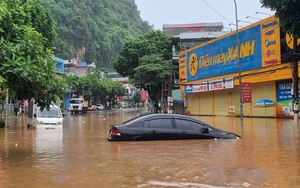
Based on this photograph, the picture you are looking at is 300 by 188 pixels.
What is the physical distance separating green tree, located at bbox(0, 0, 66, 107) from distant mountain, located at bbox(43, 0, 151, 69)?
89.0 meters

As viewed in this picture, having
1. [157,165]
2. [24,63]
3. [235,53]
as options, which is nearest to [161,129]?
[157,165]

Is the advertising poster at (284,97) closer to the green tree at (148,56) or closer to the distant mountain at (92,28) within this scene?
the green tree at (148,56)

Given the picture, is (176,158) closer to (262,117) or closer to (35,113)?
(35,113)

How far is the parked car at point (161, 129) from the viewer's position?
45.0ft

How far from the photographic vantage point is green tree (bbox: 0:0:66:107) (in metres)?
9.52

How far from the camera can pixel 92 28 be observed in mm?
114312

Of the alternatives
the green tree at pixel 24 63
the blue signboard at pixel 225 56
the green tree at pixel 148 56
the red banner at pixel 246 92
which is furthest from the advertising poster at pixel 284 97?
the green tree at pixel 24 63

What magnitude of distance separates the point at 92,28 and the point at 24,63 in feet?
352

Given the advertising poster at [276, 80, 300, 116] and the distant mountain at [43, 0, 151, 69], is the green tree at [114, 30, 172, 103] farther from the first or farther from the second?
the distant mountain at [43, 0, 151, 69]

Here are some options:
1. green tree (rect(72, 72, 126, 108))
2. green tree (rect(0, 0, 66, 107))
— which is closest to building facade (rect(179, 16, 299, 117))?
green tree (rect(0, 0, 66, 107))

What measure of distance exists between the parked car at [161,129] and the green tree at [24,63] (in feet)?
11.6

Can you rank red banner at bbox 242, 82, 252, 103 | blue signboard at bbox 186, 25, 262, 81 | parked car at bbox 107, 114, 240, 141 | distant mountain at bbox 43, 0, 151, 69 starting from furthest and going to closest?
1. distant mountain at bbox 43, 0, 151, 69
2. blue signboard at bbox 186, 25, 262, 81
3. red banner at bbox 242, 82, 252, 103
4. parked car at bbox 107, 114, 240, 141

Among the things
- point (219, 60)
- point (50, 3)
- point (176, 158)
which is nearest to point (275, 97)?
point (219, 60)

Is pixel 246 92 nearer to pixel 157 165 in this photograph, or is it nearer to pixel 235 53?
pixel 235 53
